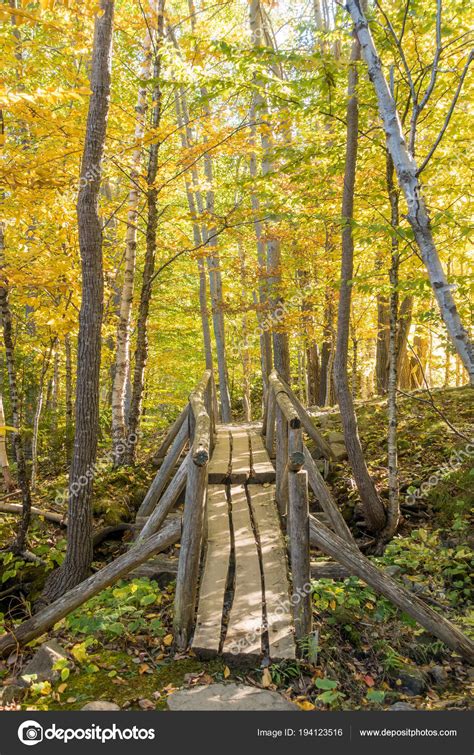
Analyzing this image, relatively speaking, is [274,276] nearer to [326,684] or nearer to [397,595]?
[397,595]

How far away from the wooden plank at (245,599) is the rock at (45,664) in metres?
1.29

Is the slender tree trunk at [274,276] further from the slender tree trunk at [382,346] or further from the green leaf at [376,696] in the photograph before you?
the green leaf at [376,696]

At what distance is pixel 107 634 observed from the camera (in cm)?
402

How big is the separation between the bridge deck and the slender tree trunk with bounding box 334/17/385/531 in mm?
1215

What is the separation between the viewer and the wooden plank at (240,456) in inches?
252

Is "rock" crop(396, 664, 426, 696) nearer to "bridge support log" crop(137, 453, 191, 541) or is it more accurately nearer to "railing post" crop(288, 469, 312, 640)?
"railing post" crop(288, 469, 312, 640)

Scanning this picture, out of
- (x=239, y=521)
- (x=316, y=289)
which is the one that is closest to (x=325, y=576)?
(x=239, y=521)

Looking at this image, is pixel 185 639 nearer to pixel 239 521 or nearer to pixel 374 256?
pixel 239 521

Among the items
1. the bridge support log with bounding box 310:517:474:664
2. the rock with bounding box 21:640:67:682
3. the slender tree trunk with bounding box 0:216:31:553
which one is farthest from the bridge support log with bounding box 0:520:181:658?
the slender tree trunk with bounding box 0:216:31:553

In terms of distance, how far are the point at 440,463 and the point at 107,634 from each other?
17.3ft
